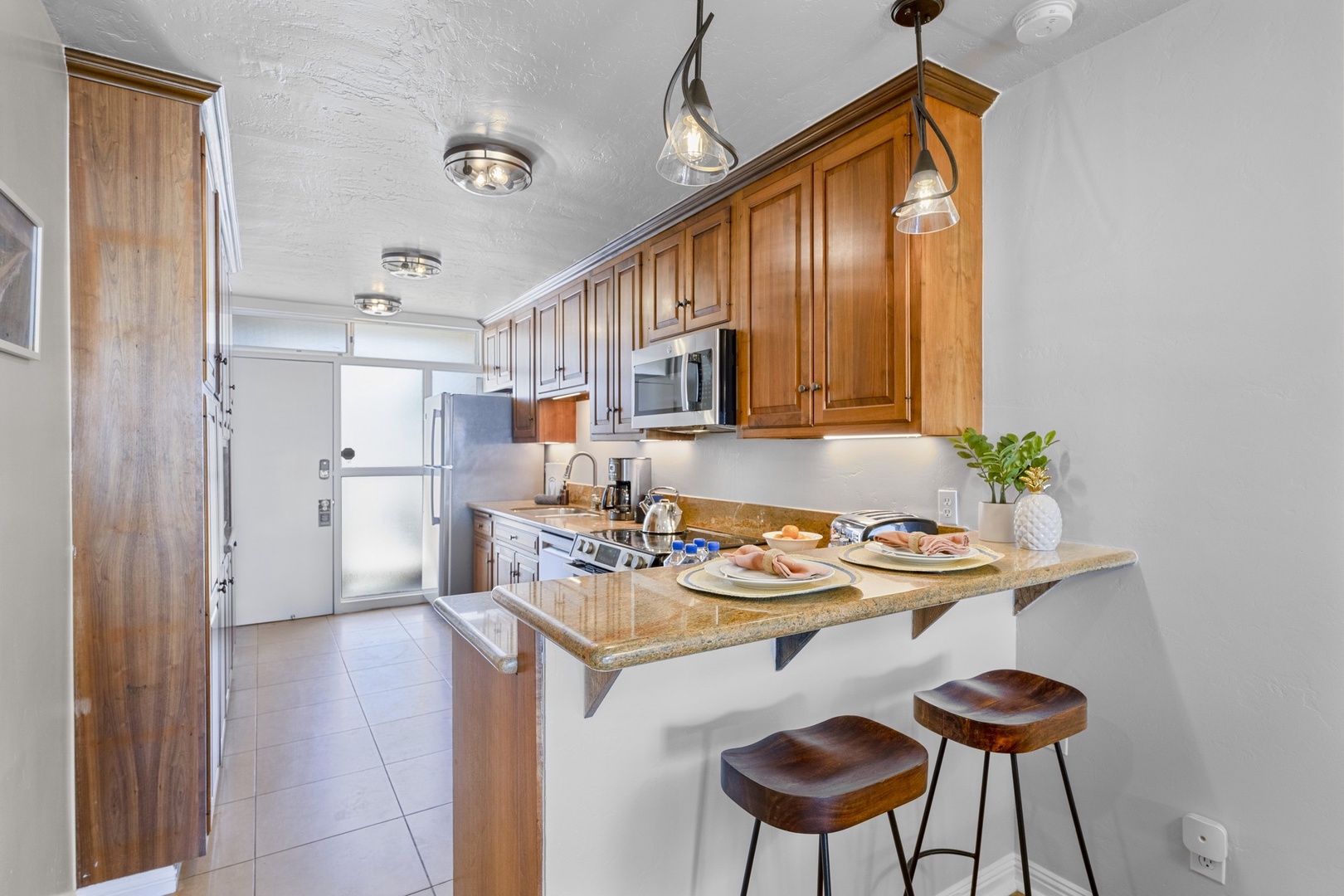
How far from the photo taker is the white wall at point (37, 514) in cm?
134

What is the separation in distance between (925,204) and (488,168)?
1.63 m

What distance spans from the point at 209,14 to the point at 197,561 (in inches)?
59.3

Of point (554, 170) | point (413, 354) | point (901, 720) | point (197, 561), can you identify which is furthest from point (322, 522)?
point (901, 720)

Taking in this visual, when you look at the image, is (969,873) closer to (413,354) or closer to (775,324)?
(775,324)

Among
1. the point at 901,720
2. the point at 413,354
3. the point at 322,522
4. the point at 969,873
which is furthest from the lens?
the point at 413,354

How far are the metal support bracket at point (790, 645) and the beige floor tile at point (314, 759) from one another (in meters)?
2.10

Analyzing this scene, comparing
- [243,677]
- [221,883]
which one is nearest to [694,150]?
[221,883]

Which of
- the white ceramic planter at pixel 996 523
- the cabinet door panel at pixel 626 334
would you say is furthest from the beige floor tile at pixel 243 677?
the white ceramic planter at pixel 996 523

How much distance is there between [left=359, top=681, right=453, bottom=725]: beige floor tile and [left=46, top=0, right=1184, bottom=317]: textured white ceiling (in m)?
→ 2.44

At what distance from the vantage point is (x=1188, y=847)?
1.62 m

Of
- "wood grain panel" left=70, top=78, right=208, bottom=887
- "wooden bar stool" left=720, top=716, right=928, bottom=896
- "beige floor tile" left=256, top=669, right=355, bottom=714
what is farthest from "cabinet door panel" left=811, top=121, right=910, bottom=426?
"beige floor tile" left=256, top=669, right=355, bottom=714

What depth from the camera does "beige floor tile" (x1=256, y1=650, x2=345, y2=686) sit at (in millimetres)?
3744

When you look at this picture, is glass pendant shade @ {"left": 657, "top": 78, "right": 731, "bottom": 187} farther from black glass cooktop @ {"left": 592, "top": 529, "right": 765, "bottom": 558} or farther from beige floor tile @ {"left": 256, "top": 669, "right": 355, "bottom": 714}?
beige floor tile @ {"left": 256, "top": 669, "right": 355, "bottom": 714}

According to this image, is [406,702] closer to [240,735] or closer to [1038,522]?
[240,735]
